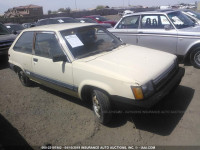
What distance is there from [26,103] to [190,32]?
15.1 ft

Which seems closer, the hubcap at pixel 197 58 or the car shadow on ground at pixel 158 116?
the car shadow on ground at pixel 158 116

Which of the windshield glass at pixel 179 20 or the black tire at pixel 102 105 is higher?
the windshield glass at pixel 179 20

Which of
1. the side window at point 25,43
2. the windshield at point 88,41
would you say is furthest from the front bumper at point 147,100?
the side window at point 25,43

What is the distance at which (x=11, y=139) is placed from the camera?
3189 mm

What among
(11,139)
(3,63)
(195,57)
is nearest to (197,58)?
(195,57)

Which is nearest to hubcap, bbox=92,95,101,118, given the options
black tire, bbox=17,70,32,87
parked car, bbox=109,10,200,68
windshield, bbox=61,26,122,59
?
windshield, bbox=61,26,122,59

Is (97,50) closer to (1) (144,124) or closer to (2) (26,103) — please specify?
(1) (144,124)

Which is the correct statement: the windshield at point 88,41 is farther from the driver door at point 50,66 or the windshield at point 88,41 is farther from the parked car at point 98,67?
the driver door at point 50,66

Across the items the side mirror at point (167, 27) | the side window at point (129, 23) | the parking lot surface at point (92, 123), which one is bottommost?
the parking lot surface at point (92, 123)

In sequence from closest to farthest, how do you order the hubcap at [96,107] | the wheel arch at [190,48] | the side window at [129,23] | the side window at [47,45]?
1. the hubcap at [96,107]
2. the side window at [47,45]
3. the wheel arch at [190,48]
4. the side window at [129,23]

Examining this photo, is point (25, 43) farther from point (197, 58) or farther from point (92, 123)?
point (197, 58)

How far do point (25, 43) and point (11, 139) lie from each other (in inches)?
91.0

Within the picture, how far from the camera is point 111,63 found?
3.17 metres

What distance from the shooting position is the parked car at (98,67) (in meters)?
2.81
